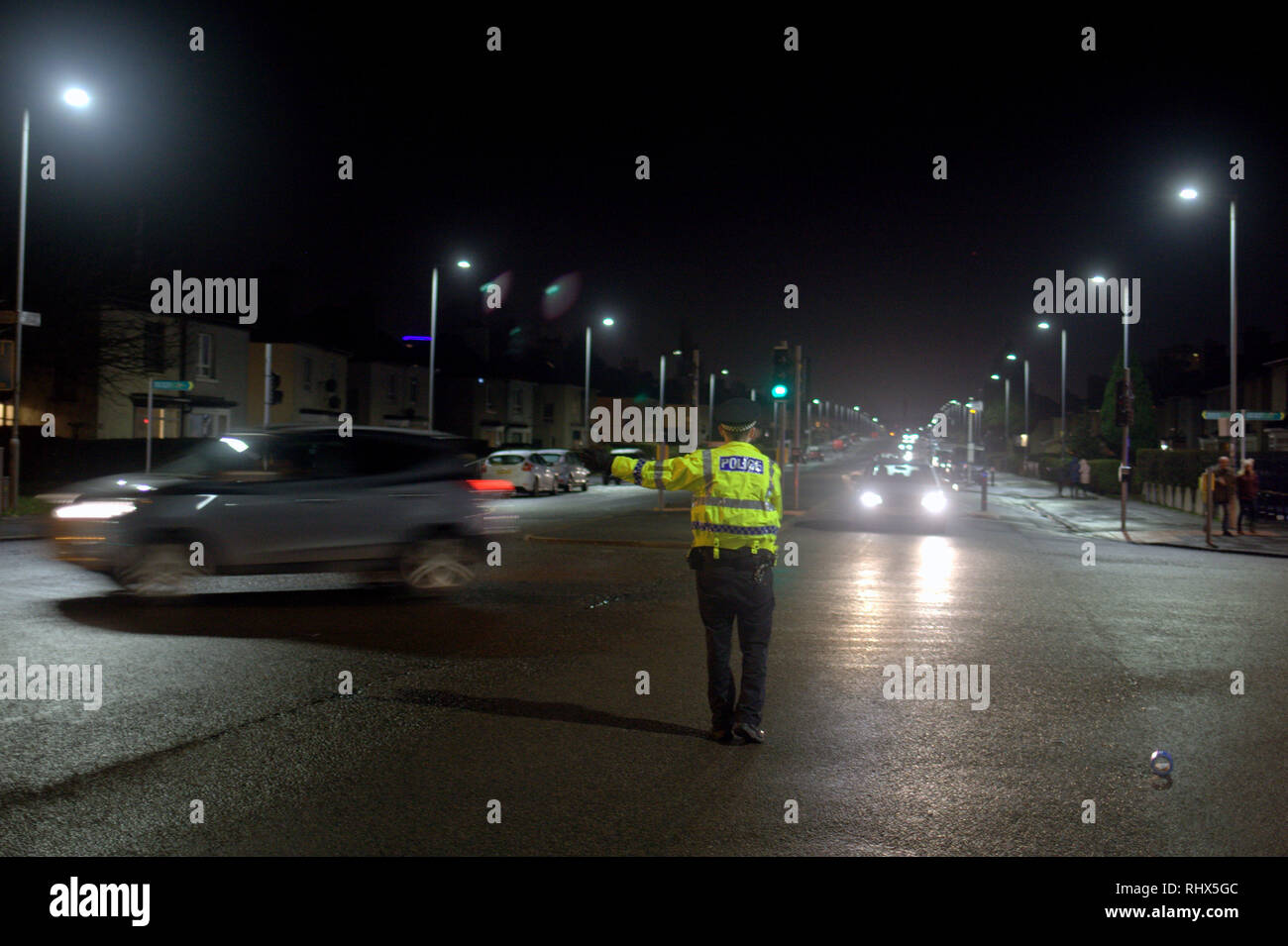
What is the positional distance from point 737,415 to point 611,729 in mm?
1977

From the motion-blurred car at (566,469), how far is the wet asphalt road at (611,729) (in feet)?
84.8

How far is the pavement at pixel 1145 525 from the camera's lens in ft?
68.0

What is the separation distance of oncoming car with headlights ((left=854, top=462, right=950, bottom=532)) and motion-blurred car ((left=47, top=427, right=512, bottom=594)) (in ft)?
46.1

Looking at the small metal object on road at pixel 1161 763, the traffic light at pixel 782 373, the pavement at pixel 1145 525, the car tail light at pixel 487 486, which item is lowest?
the small metal object on road at pixel 1161 763

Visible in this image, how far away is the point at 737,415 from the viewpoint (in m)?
6.34

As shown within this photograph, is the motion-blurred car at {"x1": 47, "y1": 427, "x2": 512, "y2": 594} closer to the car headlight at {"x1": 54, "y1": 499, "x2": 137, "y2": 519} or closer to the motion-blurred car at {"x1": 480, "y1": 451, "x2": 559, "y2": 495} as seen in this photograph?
the car headlight at {"x1": 54, "y1": 499, "x2": 137, "y2": 519}

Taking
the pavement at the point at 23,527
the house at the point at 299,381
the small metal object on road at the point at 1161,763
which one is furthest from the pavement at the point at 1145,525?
the house at the point at 299,381

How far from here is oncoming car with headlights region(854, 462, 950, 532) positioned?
77.8 feet

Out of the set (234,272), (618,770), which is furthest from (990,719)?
(234,272)

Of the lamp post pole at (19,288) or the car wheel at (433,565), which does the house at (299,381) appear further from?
the car wheel at (433,565)

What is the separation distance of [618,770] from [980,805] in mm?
1757

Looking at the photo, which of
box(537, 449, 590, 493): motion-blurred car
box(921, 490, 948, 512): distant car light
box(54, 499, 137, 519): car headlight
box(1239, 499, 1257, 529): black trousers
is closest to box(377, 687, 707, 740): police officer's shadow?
box(54, 499, 137, 519): car headlight

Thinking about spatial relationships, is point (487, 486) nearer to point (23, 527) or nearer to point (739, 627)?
point (739, 627)

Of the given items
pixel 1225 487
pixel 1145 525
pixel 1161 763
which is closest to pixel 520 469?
pixel 1145 525
